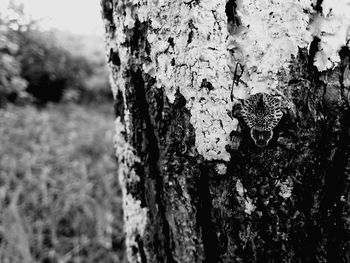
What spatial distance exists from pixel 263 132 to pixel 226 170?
0.29 feet

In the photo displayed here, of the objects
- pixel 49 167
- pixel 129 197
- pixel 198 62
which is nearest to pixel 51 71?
pixel 49 167

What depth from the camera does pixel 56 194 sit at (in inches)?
108

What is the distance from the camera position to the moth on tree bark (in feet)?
1.72

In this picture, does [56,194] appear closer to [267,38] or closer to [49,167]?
[49,167]

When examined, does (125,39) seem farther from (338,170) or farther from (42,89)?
(42,89)

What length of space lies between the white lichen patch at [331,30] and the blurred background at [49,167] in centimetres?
180

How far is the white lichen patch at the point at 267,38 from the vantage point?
522 mm

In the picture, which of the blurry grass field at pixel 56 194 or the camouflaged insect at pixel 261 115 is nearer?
the camouflaged insect at pixel 261 115

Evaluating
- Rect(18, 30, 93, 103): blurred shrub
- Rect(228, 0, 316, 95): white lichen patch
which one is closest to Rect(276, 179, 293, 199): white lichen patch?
Rect(228, 0, 316, 95): white lichen patch

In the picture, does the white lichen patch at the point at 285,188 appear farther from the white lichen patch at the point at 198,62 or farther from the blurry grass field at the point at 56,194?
the blurry grass field at the point at 56,194

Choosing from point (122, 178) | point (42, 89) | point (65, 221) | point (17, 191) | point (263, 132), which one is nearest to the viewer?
point (263, 132)

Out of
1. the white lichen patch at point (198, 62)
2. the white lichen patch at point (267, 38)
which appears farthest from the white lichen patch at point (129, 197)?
the white lichen patch at point (267, 38)

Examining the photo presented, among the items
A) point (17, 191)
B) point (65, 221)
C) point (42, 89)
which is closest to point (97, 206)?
point (65, 221)

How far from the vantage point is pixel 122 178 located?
2.63ft
